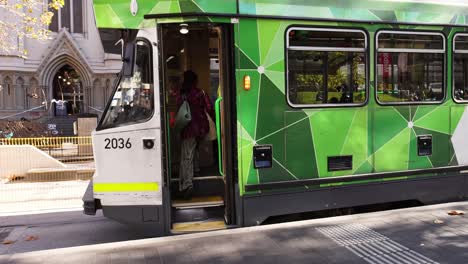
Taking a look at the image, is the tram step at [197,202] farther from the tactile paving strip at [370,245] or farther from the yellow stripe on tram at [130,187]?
the tactile paving strip at [370,245]

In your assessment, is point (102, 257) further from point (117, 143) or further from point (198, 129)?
point (198, 129)

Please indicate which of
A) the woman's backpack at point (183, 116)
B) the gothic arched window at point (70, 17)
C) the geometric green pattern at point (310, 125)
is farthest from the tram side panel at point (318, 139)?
the gothic arched window at point (70, 17)

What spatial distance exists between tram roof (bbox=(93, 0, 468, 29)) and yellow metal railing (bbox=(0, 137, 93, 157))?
11046mm

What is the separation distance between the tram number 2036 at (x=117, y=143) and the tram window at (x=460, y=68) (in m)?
4.44

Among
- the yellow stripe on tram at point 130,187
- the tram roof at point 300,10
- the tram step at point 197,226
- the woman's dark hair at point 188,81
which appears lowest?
the tram step at point 197,226

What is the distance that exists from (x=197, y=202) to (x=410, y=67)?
3290 mm

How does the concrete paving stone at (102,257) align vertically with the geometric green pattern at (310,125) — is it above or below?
below

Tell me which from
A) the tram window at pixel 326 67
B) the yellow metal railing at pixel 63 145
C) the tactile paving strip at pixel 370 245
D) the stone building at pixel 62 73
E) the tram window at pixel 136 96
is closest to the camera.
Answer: the tactile paving strip at pixel 370 245

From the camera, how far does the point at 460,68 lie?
241 inches

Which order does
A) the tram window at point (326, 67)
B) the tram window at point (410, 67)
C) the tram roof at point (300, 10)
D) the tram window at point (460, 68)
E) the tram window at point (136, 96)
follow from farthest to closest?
the tram window at point (460, 68) < the tram window at point (410, 67) < the tram window at point (326, 67) < the tram window at point (136, 96) < the tram roof at point (300, 10)

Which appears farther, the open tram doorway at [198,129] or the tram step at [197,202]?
the tram step at [197,202]

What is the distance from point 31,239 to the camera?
620 centimetres

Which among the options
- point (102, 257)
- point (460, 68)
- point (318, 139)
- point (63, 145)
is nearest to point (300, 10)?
point (318, 139)

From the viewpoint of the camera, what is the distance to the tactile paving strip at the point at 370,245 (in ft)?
13.8
